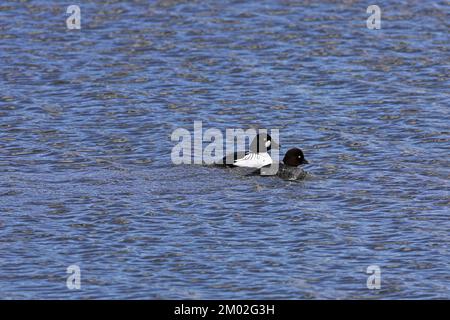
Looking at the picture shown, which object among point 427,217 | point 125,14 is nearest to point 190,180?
point 427,217

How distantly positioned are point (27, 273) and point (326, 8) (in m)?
14.8

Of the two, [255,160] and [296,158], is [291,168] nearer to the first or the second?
[296,158]

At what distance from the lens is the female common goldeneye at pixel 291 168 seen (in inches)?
703

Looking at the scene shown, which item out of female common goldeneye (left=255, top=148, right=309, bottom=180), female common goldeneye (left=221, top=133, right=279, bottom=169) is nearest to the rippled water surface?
female common goldeneye (left=255, top=148, right=309, bottom=180)

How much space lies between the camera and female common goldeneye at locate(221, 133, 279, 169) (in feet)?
61.3

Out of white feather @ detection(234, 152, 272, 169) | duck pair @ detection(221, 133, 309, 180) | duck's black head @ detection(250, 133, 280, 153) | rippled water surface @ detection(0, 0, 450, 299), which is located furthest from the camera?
duck's black head @ detection(250, 133, 280, 153)

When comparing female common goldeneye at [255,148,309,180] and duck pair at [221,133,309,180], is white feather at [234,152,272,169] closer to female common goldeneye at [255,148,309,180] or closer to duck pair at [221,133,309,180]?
duck pair at [221,133,309,180]

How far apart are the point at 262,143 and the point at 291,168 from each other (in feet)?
4.34

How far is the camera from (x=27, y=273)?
1347 centimetres

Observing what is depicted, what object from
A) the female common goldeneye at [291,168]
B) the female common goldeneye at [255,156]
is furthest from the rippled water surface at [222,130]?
the female common goldeneye at [255,156]

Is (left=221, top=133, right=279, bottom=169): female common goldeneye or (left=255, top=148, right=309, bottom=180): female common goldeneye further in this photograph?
(left=221, top=133, right=279, bottom=169): female common goldeneye

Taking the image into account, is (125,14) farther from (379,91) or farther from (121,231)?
(121,231)

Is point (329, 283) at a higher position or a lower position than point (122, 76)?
lower
